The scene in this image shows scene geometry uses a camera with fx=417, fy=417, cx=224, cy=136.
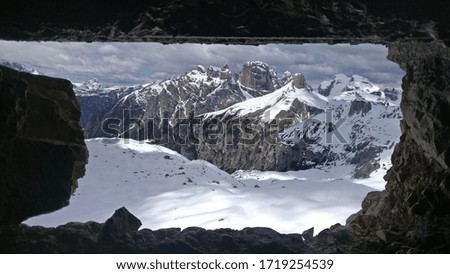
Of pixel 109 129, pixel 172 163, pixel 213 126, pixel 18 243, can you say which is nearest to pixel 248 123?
pixel 213 126

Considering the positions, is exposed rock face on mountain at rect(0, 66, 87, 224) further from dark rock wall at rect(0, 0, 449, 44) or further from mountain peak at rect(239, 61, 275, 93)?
mountain peak at rect(239, 61, 275, 93)

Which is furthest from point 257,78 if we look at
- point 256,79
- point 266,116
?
point 266,116

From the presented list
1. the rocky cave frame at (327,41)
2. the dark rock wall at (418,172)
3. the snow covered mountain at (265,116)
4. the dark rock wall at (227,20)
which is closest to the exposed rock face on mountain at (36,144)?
the rocky cave frame at (327,41)

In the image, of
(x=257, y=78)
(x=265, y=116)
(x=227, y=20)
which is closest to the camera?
(x=227, y=20)

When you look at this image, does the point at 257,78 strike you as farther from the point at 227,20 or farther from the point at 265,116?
the point at 227,20

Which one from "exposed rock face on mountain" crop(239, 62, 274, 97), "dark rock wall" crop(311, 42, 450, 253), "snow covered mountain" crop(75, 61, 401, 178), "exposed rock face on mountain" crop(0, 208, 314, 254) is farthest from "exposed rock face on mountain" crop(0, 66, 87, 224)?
"exposed rock face on mountain" crop(239, 62, 274, 97)

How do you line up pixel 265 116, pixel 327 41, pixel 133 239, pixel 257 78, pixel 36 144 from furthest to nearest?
pixel 257 78 < pixel 265 116 < pixel 133 239 < pixel 36 144 < pixel 327 41
